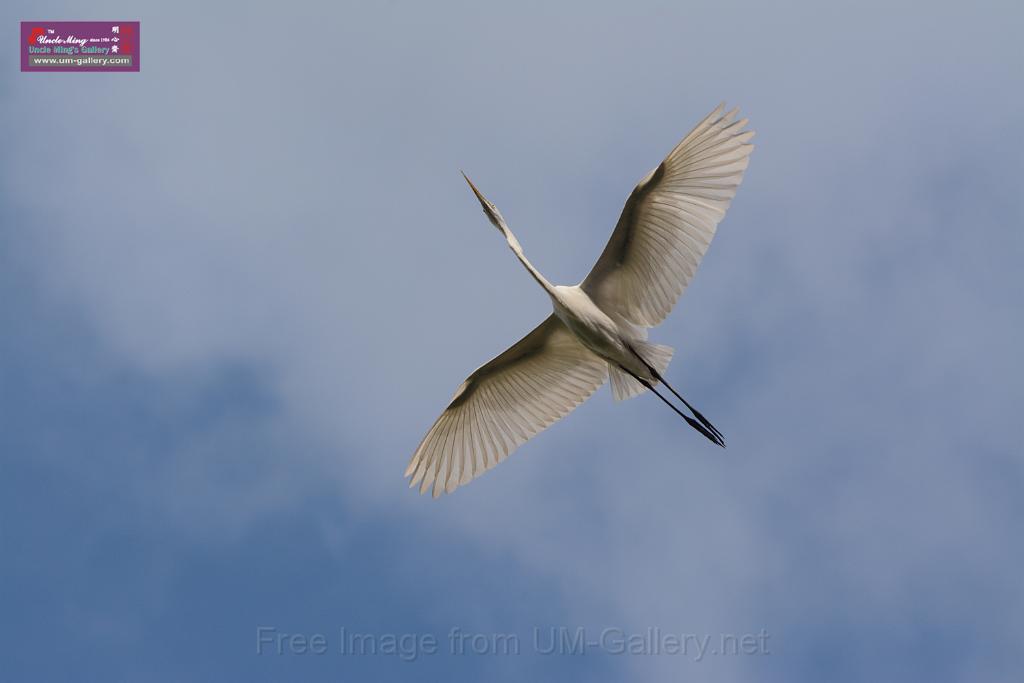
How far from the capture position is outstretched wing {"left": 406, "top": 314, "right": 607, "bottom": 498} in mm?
13227

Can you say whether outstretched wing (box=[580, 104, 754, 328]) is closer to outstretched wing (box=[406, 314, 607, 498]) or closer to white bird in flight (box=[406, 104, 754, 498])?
white bird in flight (box=[406, 104, 754, 498])

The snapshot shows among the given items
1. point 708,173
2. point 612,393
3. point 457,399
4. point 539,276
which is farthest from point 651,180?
point 457,399

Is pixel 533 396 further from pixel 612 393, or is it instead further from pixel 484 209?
pixel 484 209

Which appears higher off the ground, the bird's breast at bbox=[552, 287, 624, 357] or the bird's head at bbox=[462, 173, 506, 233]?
the bird's head at bbox=[462, 173, 506, 233]

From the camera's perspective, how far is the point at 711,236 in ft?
38.1

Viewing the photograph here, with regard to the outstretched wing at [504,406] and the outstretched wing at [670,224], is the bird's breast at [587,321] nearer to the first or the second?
the outstretched wing at [670,224]

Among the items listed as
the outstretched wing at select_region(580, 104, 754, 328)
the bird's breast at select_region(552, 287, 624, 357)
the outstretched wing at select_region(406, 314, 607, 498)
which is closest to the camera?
the outstretched wing at select_region(580, 104, 754, 328)

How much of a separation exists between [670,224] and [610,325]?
116 centimetres

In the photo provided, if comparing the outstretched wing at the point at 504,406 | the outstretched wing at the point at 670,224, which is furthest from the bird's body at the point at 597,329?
the outstretched wing at the point at 504,406

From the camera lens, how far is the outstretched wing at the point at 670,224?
37.2 feet

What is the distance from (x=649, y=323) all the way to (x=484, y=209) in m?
2.04

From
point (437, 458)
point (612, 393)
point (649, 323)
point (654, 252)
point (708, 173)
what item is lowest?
point (437, 458)

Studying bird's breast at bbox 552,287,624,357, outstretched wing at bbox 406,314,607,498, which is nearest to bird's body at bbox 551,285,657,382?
bird's breast at bbox 552,287,624,357

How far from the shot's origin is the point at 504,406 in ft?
44.3
